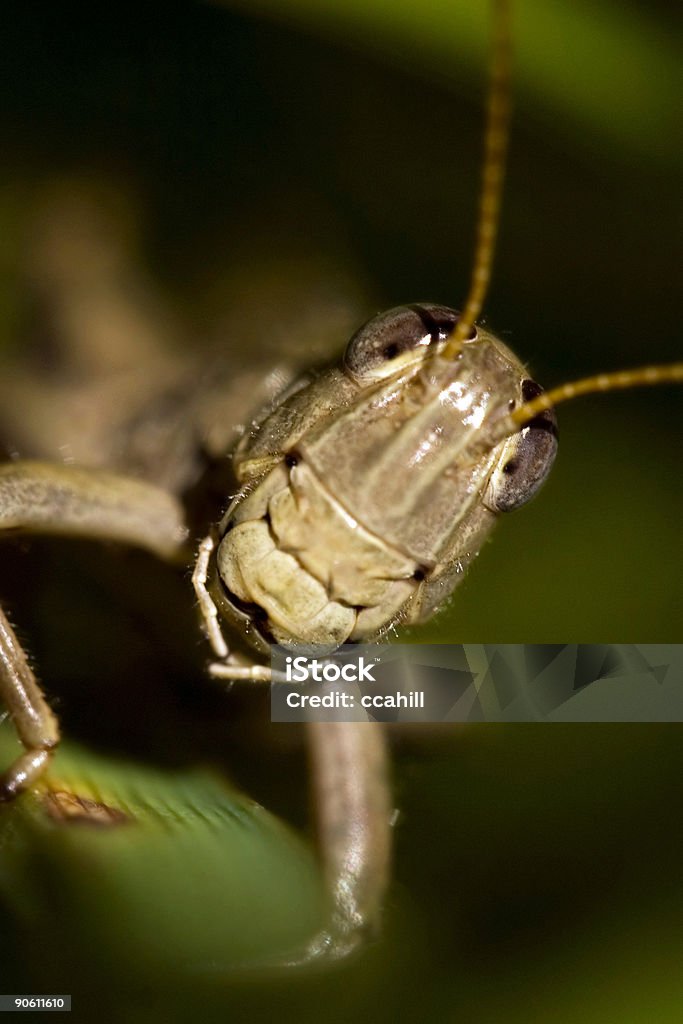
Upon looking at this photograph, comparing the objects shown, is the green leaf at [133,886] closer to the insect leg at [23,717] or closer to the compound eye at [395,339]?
the insect leg at [23,717]

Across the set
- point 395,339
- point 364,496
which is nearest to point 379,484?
point 364,496

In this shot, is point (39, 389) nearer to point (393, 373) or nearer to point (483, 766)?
point (393, 373)

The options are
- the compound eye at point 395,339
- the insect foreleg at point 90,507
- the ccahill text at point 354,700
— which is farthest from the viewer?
the ccahill text at point 354,700

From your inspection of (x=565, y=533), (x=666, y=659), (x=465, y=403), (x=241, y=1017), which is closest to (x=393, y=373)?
(x=465, y=403)

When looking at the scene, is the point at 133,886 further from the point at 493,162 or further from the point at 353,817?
the point at 493,162

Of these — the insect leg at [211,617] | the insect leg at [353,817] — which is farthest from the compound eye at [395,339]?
the insect leg at [353,817]

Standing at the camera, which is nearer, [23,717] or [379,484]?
[379,484]
